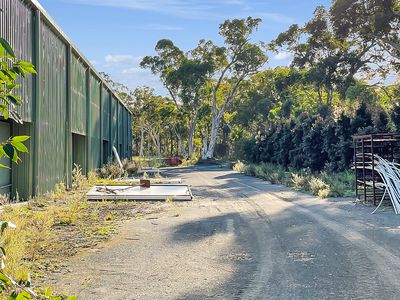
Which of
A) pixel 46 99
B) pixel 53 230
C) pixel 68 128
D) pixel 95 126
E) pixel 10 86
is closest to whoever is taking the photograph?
pixel 10 86

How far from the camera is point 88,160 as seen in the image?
21.8m

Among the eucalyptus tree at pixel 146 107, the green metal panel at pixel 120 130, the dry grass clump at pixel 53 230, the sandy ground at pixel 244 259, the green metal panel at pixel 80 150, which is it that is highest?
the eucalyptus tree at pixel 146 107

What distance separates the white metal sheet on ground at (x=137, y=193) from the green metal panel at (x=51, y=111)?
1.43 m

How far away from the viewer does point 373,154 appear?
12.7m

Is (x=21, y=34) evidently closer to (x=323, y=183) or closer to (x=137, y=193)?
(x=137, y=193)

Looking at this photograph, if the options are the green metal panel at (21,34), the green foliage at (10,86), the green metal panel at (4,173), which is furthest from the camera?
the green metal panel at (4,173)

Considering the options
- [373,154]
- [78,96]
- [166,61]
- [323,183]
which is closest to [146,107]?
[166,61]

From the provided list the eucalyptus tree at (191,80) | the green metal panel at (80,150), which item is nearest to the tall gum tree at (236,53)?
the eucalyptus tree at (191,80)

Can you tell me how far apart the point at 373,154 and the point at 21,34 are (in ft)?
33.1

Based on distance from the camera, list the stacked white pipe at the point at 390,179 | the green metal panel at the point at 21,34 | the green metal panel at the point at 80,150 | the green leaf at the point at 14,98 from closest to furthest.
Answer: the green leaf at the point at 14,98, the green metal panel at the point at 21,34, the stacked white pipe at the point at 390,179, the green metal panel at the point at 80,150

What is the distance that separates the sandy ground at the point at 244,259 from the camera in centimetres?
524

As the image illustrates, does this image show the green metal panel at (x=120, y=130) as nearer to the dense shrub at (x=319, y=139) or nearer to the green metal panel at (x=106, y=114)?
the green metal panel at (x=106, y=114)

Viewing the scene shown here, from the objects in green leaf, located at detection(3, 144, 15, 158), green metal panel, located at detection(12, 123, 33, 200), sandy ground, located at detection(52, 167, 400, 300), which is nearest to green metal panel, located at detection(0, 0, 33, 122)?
green metal panel, located at detection(12, 123, 33, 200)

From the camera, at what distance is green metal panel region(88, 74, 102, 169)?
74.2ft
